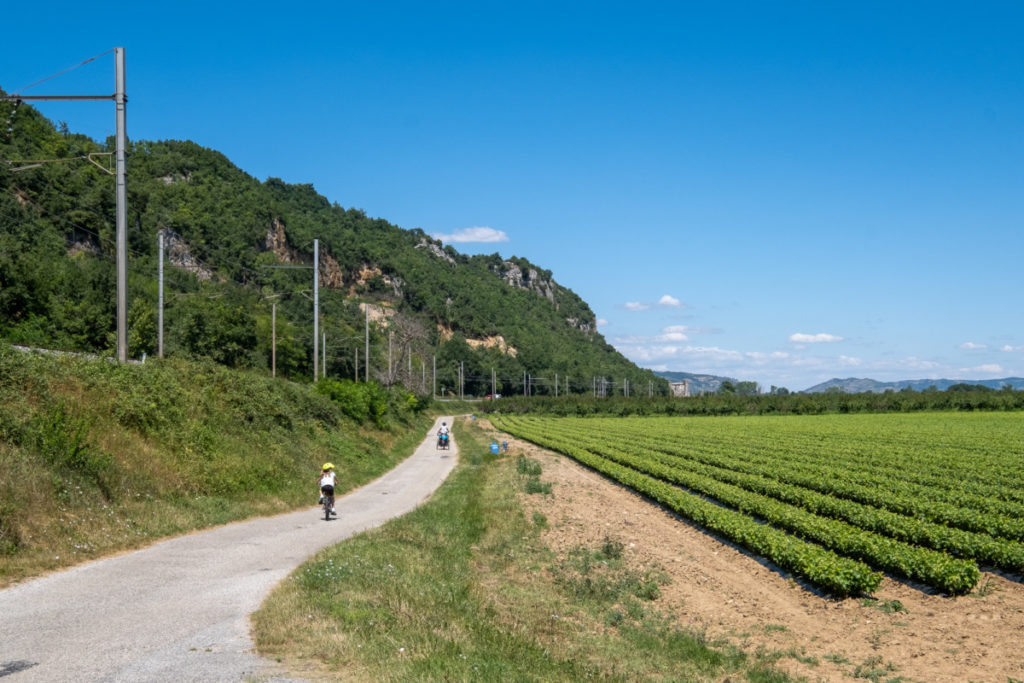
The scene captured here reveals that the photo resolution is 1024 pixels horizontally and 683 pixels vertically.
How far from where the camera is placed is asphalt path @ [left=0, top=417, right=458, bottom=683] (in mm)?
7090

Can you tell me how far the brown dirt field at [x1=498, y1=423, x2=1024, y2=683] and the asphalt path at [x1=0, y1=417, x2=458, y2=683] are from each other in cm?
638

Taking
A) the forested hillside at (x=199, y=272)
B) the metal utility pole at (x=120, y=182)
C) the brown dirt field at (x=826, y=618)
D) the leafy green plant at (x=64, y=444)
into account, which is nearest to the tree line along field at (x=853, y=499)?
the brown dirt field at (x=826, y=618)

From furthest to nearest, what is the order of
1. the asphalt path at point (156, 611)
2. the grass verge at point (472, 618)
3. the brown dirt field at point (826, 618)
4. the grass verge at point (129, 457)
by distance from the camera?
the grass verge at point (129, 457) → the brown dirt field at point (826, 618) → the grass verge at point (472, 618) → the asphalt path at point (156, 611)

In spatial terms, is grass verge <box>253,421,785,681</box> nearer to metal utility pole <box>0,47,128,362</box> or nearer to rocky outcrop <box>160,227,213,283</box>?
metal utility pole <box>0,47,128,362</box>

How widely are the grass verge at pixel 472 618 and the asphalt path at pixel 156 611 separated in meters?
0.48

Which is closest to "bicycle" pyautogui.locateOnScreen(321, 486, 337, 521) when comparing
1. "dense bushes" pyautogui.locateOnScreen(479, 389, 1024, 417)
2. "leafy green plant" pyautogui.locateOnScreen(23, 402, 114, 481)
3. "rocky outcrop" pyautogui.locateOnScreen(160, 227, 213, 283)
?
"leafy green plant" pyautogui.locateOnScreen(23, 402, 114, 481)

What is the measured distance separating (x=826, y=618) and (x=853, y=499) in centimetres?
1302

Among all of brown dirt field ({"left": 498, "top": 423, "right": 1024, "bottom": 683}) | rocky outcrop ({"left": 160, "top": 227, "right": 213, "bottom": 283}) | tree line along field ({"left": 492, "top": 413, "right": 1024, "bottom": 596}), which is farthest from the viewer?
rocky outcrop ({"left": 160, "top": 227, "right": 213, "bottom": 283})

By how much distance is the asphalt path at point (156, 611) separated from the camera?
23.3ft

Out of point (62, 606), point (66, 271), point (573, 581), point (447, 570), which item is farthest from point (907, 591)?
point (66, 271)

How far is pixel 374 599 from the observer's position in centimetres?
991

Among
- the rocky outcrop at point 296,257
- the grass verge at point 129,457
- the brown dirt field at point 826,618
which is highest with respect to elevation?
the rocky outcrop at point 296,257

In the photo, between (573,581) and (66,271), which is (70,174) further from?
(573,581)

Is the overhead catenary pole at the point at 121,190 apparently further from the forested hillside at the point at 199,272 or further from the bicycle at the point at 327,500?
the bicycle at the point at 327,500
